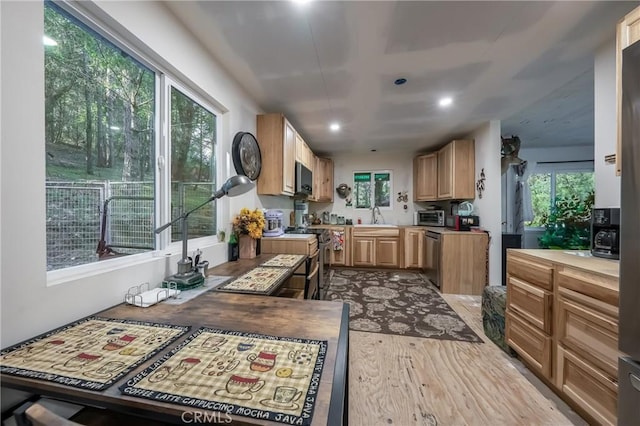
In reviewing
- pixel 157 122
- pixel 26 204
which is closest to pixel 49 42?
pixel 157 122

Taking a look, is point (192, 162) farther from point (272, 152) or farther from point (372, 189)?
point (372, 189)

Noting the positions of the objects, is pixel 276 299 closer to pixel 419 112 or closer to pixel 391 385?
pixel 391 385

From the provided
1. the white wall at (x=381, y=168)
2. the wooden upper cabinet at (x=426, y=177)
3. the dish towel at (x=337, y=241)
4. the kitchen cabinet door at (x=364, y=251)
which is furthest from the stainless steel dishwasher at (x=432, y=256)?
the dish towel at (x=337, y=241)

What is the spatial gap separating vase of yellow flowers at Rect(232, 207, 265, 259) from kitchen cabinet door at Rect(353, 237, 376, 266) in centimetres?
275

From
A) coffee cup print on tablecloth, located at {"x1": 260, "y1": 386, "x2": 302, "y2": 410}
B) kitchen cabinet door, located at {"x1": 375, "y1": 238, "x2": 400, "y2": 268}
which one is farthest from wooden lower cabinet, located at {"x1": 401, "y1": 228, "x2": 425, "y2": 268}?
coffee cup print on tablecloth, located at {"x1": 260, "y1": 386, "x2": 302, "y2": 410}

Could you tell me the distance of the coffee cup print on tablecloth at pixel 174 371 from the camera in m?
0.63

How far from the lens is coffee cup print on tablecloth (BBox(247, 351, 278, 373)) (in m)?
0.66

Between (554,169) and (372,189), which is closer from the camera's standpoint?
(554,169)

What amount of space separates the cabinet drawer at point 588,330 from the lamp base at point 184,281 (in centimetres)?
215

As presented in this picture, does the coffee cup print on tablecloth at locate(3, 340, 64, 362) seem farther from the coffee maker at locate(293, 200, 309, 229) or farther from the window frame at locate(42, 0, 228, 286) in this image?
the coffee maker at locate(293, 200, 309, 229)

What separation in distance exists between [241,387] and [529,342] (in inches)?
81.5

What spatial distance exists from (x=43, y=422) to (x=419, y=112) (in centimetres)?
353

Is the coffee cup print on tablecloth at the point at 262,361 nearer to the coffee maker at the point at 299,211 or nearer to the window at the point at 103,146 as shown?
the window at the point at 103,146

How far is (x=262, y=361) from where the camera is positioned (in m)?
0.70
